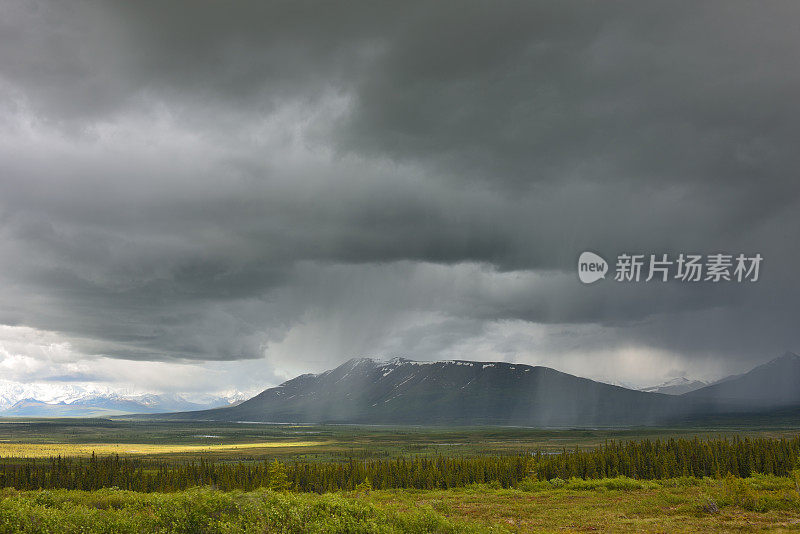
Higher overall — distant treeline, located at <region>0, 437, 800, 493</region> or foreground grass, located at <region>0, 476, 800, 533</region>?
foreground grass, located at <region>0, 476, 800, 533</region>

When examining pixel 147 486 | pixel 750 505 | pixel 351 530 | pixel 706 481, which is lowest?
pixel 147 486

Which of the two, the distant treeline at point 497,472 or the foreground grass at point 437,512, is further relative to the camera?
the distant treeline at point 497,472

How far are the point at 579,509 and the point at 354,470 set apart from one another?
349ft

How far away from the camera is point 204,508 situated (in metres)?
30.5

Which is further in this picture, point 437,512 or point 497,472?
point 497,472

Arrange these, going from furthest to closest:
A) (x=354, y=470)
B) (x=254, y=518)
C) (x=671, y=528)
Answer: (x=354, y=470)
(x=671, y=528)
(x=254, y=518)

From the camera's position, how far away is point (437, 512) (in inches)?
2093

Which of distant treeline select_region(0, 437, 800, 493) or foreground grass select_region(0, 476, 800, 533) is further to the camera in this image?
distant treeline select_region(0, 437, 800, 493)

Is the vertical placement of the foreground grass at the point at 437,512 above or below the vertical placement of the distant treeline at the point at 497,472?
above

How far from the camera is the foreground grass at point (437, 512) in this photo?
29000 millimetres

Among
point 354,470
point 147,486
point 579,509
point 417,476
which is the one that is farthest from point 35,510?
point 147,486

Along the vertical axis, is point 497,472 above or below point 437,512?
below

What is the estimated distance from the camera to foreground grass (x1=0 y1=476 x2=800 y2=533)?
29000 millimetres

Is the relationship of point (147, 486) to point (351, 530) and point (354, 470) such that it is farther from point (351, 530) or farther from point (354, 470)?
point (351, 530)
